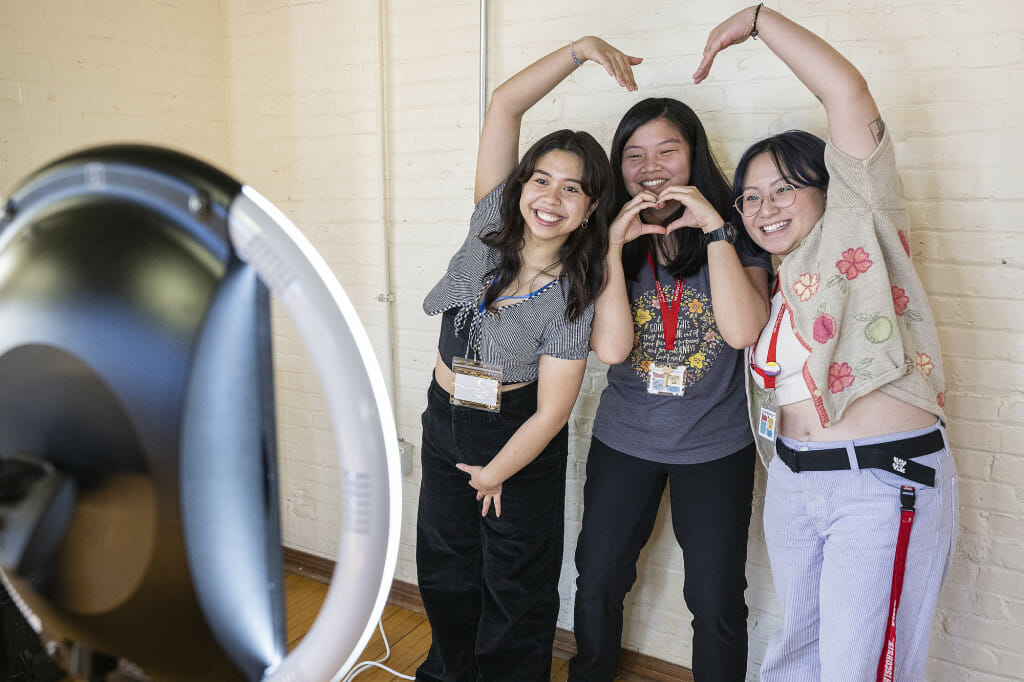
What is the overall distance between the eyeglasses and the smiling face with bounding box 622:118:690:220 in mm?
184

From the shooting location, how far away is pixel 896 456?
4.60 feet

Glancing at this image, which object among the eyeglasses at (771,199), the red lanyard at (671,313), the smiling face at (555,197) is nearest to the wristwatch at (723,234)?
the eyeglasses at (771,199)

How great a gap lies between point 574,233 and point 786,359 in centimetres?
59

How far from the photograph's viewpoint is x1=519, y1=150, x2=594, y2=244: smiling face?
5.53 ft

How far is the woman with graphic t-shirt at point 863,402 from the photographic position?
1393mm

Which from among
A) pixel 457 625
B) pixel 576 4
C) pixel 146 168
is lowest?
pixel 457 625

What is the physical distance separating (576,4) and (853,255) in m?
1.15

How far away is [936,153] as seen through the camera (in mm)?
1716

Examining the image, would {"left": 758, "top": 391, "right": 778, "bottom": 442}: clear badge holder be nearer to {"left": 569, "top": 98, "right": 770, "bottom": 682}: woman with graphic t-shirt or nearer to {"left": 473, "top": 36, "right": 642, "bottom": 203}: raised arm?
{"left": 569, "top": 98, "right": 770, "bottom": 682}: woman with graphic t-shirt

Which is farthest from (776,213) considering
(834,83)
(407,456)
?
(407,456)

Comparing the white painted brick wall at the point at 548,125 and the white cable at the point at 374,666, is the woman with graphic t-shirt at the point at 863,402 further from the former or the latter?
the white cable at the point at 374,666

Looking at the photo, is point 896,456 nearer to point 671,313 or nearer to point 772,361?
point 772,361

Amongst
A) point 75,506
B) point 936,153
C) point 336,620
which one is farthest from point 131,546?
point 936,153

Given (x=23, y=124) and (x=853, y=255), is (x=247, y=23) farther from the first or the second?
(x=853, y=255)
